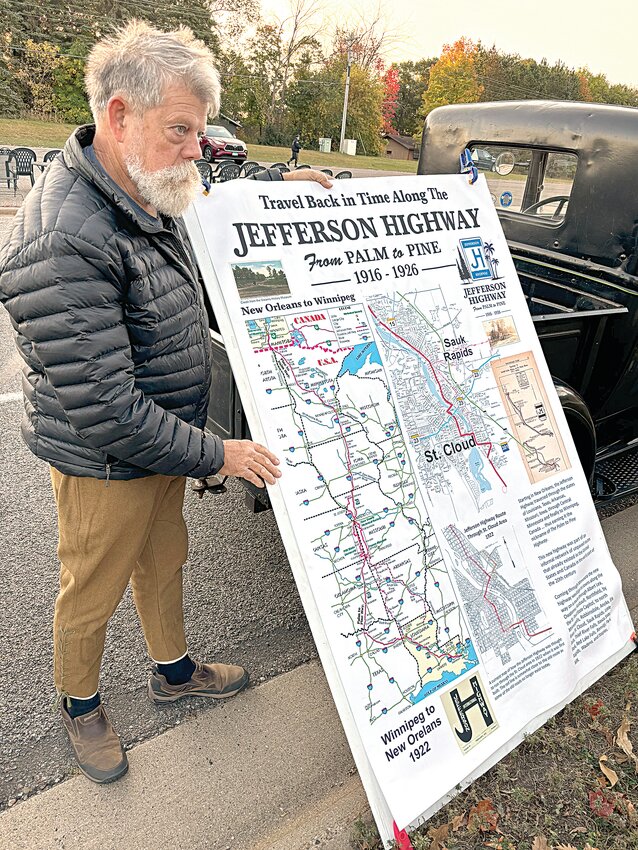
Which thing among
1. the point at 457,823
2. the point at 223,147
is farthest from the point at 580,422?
the point at 223,147

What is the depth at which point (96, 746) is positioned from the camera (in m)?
2.21

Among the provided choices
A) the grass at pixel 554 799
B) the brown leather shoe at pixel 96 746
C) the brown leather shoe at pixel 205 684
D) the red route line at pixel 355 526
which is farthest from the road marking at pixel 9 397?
the grass at pixel 554 799

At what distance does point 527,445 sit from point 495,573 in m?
0.51

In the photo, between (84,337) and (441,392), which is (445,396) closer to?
(441,392)

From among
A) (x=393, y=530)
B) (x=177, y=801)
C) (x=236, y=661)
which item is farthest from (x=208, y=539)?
(x=393, y=530)

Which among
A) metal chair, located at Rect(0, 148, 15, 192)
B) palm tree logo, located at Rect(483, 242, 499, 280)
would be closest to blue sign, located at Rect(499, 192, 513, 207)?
palm tree logo, located at Rect(483, 242, 499, 280)

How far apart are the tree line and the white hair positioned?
3316cm

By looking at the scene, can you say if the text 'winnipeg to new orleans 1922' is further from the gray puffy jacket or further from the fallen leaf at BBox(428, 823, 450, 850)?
the fallen leaf at BBox(428, 823, 450, 850)

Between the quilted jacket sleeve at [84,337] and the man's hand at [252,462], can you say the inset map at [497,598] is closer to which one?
the man's hand at [252,462]

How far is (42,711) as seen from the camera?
2438mm

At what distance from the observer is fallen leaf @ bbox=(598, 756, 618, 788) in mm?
2256

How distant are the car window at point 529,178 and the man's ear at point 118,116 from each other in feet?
8.89

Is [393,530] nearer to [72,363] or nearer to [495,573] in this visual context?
[495,573]

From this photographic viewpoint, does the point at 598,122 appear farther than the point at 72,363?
Yes
